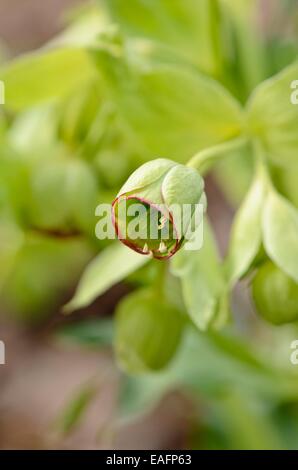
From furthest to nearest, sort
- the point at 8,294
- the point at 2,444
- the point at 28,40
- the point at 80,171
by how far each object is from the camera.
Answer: the point at 28,40 < the point at 2,444 < the point at 8,294 < the point at 80,171

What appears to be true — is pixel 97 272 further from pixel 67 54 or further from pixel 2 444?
pixel 2 444

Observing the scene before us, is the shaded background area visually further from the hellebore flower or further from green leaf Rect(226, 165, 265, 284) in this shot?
the hellebore flower

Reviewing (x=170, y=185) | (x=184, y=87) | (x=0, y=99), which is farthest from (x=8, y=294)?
(x=170, y=185)

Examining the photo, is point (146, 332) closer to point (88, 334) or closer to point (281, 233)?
point (281, 233)

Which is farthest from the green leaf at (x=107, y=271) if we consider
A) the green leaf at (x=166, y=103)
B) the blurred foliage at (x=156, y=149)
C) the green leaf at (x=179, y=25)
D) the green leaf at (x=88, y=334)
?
the green leaf at (x=88, y=334)

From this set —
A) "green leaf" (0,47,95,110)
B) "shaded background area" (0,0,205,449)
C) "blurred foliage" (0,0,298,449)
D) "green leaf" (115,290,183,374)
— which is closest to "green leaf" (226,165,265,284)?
"blurred foliage" (0,0,298,449)
